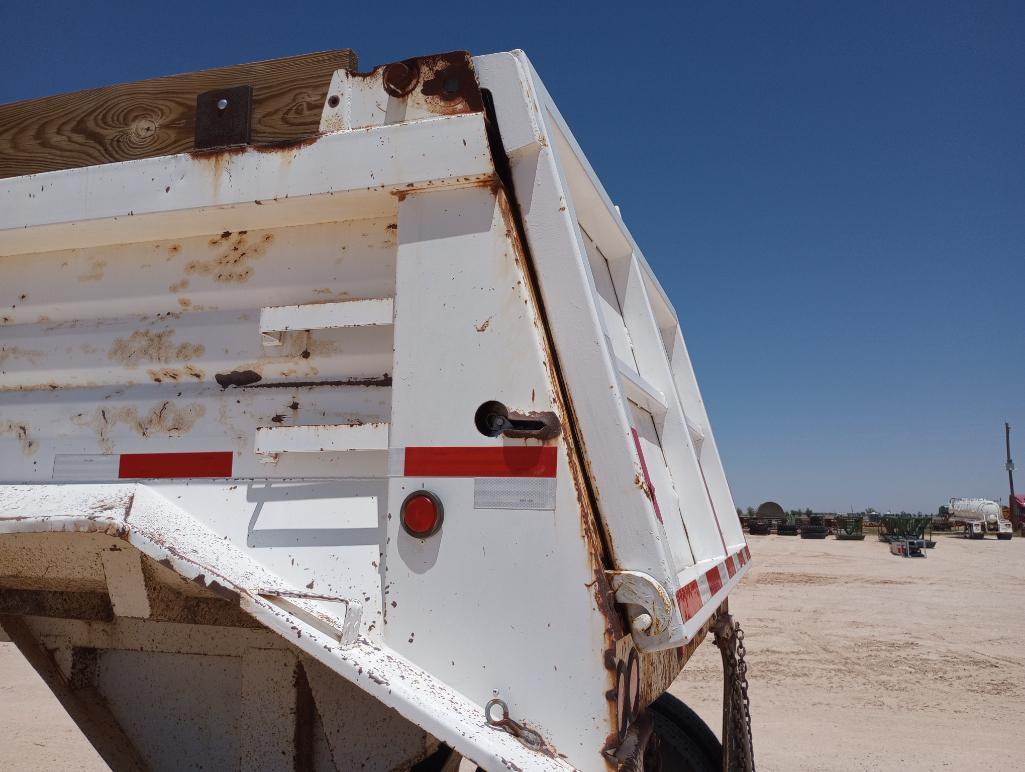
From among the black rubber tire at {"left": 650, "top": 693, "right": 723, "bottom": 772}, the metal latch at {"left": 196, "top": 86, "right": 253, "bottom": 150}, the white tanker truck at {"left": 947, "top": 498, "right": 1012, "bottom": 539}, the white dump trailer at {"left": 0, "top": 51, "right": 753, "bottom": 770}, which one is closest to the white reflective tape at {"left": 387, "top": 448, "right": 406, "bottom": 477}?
the white dump trailer at {"left": 0, "top": 51, "right": 753, "bottom": 770}

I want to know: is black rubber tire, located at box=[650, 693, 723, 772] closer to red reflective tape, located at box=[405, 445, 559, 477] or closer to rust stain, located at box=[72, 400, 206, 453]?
red reflective tape, located at box=[405, 445, 559, 477]

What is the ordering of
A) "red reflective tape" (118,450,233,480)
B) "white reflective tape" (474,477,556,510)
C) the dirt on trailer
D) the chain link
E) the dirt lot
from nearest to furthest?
1. "white reflective tape" (474,477,556,510)
2. "red reflective tape" (118,450,233,480)
3. the chain link
4. the dirt lot
5. the dirt on trailer

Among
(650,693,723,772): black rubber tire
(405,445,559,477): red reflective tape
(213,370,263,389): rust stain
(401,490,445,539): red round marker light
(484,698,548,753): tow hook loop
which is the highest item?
(213,370,263,389): rust stain

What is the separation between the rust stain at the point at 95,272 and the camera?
2.21 metres

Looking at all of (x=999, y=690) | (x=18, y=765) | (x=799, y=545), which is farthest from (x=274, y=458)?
(x=799, y=545)

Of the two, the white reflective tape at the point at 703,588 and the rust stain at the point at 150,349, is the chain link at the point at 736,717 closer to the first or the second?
the white reflective tape at the point at 703,588

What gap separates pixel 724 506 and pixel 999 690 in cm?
448

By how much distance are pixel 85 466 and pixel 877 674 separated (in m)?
6.93

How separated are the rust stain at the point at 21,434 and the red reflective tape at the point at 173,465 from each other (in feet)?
1.03

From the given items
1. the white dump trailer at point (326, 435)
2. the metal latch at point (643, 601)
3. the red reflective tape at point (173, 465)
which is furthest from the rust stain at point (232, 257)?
the metal latch at point (643, 601)

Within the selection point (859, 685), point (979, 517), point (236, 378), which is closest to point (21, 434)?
point (236, 378)

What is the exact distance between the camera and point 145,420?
2088 millimetres

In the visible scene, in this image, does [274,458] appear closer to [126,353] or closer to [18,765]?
[126,353]

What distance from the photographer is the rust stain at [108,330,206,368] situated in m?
2.10
